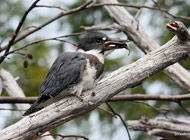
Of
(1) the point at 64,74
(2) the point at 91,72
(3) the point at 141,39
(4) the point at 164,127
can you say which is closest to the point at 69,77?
(1) the point at 64,74

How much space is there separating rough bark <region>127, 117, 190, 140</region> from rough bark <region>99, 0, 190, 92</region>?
51cm

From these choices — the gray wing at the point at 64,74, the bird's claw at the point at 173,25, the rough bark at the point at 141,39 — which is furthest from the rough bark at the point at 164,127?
the bird's claw at the point at 173,25

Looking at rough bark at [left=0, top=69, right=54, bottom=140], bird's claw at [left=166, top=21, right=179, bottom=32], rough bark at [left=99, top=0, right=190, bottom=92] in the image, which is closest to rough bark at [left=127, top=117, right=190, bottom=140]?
rough bark at [left=99, top=0, right=190, bottom=92]

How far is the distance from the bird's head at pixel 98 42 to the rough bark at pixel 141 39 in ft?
1.93

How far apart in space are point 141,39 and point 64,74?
55.4 inches

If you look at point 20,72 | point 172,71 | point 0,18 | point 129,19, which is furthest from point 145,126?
point 0,18

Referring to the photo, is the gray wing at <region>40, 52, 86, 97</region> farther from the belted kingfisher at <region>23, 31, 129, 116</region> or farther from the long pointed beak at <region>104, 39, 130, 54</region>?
the long pointed beak at <region>104, 39, 130, 54</region>

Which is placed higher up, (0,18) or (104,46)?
(0,18)

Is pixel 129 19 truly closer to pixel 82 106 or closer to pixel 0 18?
pixel 82 106

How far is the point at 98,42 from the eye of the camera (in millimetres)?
3996

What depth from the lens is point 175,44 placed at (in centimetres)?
330

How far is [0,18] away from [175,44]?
3.35 meters

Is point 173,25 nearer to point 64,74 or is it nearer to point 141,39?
point 64,74

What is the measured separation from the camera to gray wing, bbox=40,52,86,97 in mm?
3400
